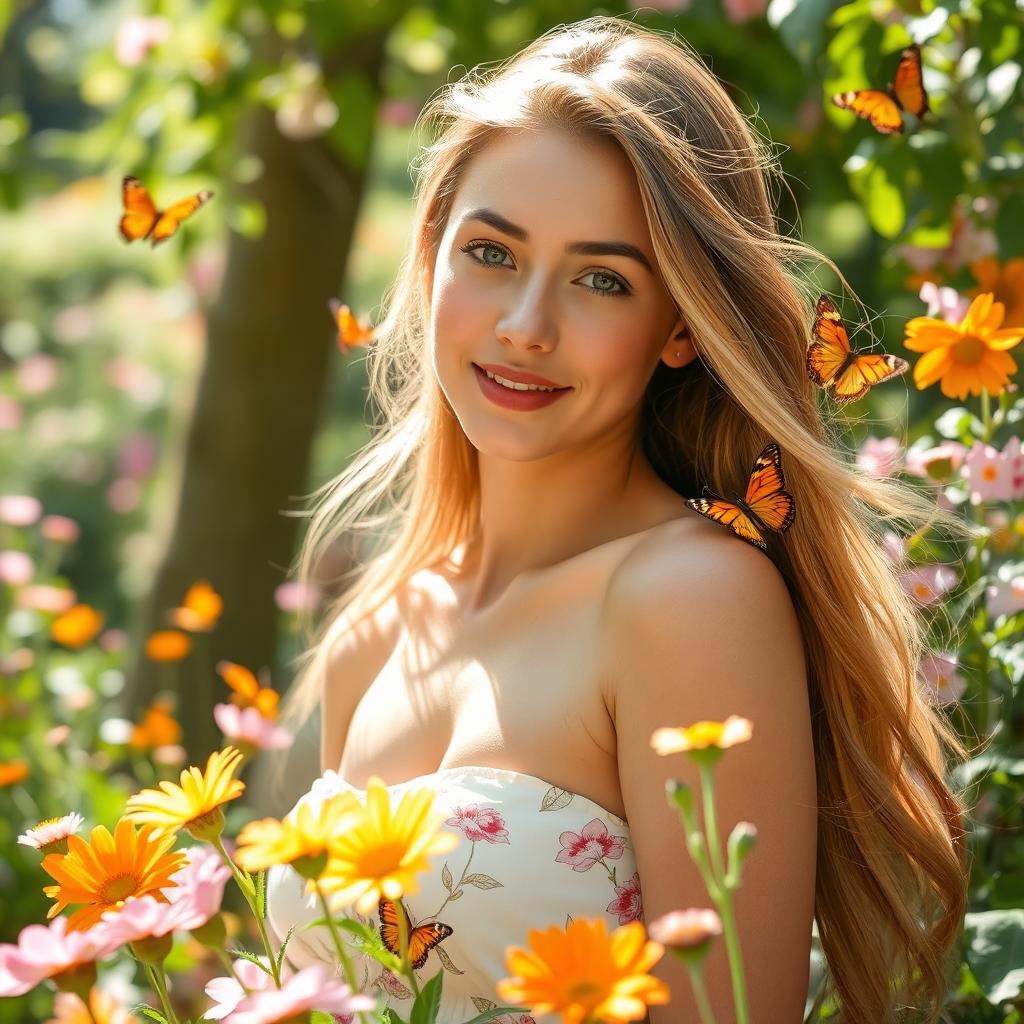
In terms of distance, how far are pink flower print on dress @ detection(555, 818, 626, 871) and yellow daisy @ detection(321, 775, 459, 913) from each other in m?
0.56

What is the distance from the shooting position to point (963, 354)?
4.86ft

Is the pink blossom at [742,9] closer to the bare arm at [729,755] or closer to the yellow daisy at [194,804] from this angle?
the bare arm at [729,755]

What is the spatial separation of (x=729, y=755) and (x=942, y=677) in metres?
0.41

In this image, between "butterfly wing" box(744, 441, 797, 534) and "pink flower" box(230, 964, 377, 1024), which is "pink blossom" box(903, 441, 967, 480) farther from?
"pink flower" box(230, 964, 377, 1024)

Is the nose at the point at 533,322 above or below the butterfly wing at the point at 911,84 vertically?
below

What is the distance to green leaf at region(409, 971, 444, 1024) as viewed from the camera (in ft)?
3.10

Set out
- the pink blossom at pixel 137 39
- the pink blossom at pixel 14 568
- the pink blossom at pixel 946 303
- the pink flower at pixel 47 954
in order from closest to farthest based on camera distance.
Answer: the pink flower at pixel 47 954 → the pink blossom at pixel 946 303 → the pink blossom at pixel 137 39 → the pink blossom at pixel 14 568

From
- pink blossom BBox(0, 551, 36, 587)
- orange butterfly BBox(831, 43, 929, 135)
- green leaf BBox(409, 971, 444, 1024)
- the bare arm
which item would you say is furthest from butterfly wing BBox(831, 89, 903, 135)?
pink blossom BBox(0, 551, 36, 587)

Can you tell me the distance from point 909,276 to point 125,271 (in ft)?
17.6

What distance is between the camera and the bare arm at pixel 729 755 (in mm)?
1319

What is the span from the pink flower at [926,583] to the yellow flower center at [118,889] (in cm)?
97

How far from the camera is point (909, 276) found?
200 cm

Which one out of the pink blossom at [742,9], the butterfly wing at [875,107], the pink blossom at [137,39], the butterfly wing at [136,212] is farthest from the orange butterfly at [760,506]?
the pink blossom at [137,39]

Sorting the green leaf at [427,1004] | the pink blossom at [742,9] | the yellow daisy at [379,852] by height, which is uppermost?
the pink blossom at [742,9]
